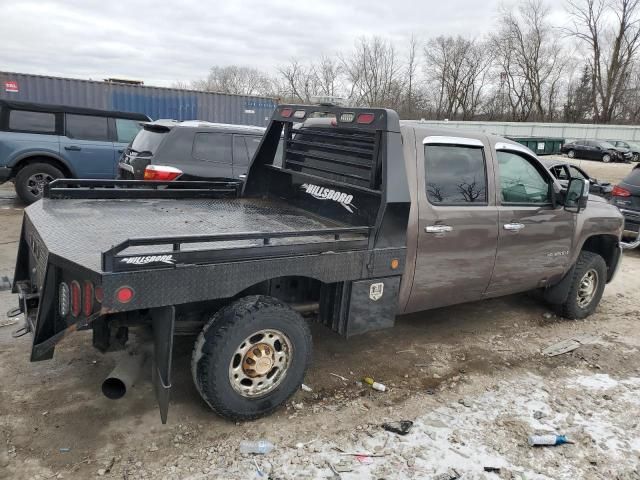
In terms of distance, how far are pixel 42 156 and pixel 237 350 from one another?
28.2 feet

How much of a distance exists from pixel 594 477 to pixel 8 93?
1904 cm

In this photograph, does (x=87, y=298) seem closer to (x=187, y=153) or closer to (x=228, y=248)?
(x=228, y=248)

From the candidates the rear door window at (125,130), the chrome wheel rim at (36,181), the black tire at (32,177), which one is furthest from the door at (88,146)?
the chrome wheel rim at (36,181)

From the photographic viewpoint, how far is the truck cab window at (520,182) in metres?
4.62

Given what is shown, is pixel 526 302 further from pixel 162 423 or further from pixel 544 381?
pixel 162 423

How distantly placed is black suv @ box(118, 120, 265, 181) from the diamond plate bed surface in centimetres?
280

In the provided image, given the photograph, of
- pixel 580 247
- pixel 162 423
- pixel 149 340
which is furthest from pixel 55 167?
pixel 580 247

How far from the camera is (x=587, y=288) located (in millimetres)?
5758

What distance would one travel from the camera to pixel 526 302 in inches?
246

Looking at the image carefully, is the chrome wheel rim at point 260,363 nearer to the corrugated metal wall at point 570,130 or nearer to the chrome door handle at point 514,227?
the chrome door handle at point 514,227

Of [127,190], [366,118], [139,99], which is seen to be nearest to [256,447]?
[366,118]

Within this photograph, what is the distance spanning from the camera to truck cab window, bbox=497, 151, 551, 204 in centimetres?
462

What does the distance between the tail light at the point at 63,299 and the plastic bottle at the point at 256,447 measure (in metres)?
1.26

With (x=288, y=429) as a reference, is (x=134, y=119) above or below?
above
